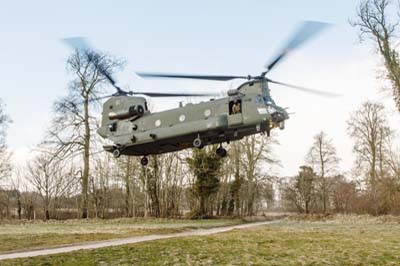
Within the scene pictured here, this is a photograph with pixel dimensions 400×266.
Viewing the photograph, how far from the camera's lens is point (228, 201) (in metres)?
40.9

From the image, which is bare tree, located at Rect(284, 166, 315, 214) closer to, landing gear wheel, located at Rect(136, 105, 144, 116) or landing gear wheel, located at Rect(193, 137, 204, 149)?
landing gear wheel, located at Rect(136, 105, 144, 116)

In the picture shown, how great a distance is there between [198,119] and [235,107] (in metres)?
1.28

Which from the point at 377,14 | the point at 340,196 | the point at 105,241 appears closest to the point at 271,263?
the point at 105,241

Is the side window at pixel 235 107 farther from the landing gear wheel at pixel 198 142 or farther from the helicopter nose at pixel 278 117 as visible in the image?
the landing gear wheel at pixel 198 142

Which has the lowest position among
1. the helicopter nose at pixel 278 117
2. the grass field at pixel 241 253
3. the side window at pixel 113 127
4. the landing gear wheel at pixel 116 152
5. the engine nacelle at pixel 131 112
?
the grass field at pixel 241 253

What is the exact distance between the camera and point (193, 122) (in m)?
13.0

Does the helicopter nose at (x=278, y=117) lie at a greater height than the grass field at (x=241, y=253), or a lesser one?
greater

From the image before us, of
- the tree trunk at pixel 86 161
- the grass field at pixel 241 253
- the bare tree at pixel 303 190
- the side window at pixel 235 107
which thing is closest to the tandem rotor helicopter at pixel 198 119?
the side window at pixel 235 107

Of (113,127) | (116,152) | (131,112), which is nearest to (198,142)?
(131,112)

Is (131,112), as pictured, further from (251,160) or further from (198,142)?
(251,160)

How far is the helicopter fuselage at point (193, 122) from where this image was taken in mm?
12359

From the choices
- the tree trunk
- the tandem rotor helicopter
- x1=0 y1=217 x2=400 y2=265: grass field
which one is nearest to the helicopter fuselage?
the tandem rotor helicopter

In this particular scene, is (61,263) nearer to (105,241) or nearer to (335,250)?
(105,241)

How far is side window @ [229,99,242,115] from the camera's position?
1258cm
